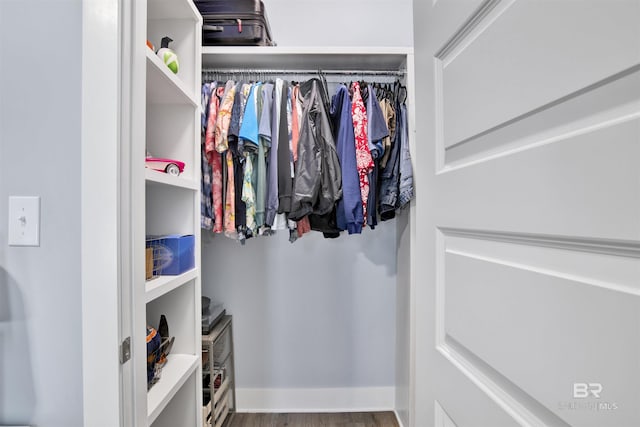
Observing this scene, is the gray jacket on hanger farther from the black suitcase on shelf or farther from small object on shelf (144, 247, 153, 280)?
small object on shelf (144, 247, 153, 280)

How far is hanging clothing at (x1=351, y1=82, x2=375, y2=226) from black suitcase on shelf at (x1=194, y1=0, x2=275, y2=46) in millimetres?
627

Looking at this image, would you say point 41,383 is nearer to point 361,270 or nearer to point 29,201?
point 29,201

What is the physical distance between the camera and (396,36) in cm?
204

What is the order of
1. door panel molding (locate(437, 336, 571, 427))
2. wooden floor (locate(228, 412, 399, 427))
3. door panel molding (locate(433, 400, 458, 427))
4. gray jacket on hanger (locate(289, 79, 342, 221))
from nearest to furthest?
door panel molding (locate(437, 336, 571, 427)), door panel molding (locate(433, 400, 458, 427)), gray jacket on hanger (locate(289, 79, 342, 221)), wooden floor (locate(228, 412, 399, 427))

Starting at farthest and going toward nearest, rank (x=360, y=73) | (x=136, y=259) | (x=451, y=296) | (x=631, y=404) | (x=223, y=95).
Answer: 1. (x=360, y=73)
2. (x=223, y=95)
3. (x=136, y=259)
4. (x=451, y=296)
5. (x=631, y=404)

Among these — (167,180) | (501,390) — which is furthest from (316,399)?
(501,390)

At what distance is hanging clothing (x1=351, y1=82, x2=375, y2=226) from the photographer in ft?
5.13

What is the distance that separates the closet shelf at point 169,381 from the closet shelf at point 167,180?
2.23 feet

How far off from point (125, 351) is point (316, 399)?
1.57 m

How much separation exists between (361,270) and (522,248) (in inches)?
63.3

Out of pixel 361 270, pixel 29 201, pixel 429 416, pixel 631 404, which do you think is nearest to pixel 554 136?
pixel 631 404

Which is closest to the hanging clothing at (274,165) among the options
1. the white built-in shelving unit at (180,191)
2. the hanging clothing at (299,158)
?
the hanging clothing at (299,158)

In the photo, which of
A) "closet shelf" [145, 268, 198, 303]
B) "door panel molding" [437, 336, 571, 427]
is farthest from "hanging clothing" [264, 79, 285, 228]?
"door panel molding" [437, 336, 571, 427]

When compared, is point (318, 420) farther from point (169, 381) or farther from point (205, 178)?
point (205, 178)
